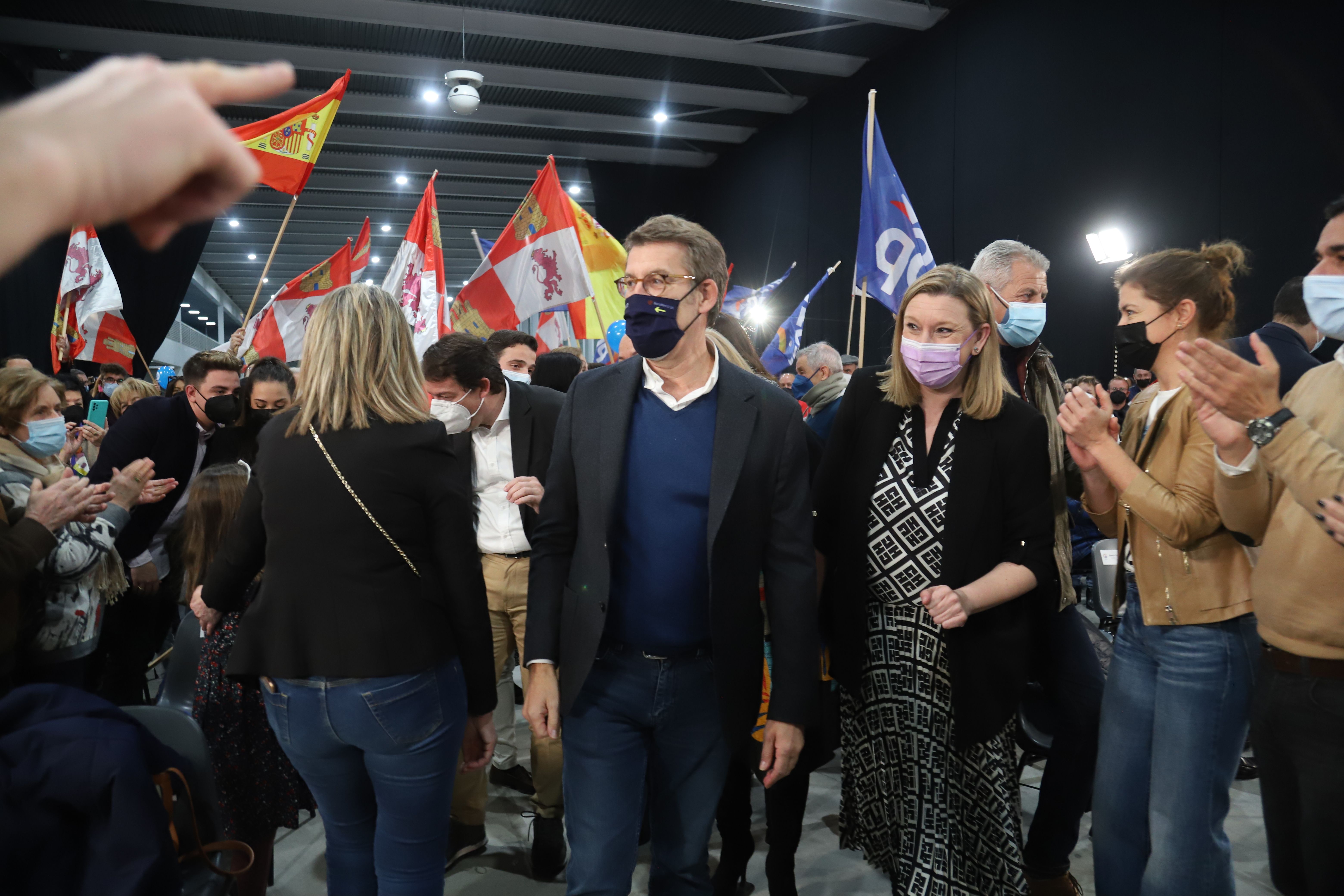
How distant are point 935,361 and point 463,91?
27.3 feet

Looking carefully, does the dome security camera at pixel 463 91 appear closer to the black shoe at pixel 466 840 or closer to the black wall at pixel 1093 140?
the black wall at pixel 1093 140

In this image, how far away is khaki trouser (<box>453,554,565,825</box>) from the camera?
3.08m

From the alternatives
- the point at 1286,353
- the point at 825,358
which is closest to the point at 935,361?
the point at 1286,353

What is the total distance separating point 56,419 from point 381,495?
196 centimetres

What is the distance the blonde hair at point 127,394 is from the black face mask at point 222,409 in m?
2.13

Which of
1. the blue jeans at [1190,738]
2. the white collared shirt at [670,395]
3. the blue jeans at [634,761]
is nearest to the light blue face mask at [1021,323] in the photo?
the blue jeans at [1190,738]

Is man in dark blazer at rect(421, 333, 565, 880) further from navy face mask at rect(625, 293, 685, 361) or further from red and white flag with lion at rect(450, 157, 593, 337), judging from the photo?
red and white flag with lion at rect(450, 157, 593, 337)

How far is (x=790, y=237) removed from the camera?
11797mm

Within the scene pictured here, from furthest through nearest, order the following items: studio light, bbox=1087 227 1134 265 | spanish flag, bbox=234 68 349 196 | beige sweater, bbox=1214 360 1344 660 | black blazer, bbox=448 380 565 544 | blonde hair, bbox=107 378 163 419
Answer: studio light, bbox=1087 227 1134 265
blonde hair, bbox=107 378 163 419
spanish flag, bbox=234 68 349 196
black blazer, bbox=448 380 565 544
beige sweater, bbox=1214 360 1344 660

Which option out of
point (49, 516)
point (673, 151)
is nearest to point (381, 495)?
point (49, 516)

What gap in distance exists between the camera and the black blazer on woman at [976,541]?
2178mm

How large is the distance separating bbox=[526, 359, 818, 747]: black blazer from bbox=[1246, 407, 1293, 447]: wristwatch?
88 cm

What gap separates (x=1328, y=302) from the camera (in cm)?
174

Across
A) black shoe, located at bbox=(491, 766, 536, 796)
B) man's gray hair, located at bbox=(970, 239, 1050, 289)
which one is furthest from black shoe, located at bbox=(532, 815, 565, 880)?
man's gray hair, located at bbox=(970, 239, 1050, 289)
